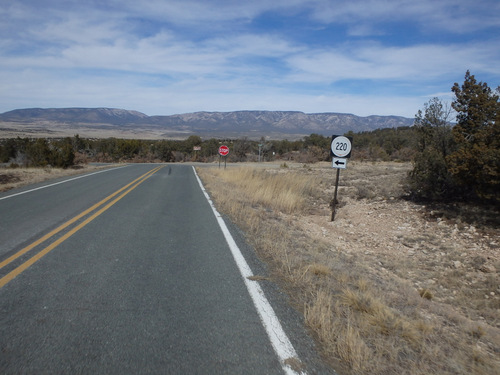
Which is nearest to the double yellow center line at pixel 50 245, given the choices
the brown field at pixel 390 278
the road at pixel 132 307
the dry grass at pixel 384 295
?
the road at pixel 132 307

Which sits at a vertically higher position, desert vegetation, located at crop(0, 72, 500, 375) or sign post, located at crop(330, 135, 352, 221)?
sign post, located at crop(330, 135, 352, 221)

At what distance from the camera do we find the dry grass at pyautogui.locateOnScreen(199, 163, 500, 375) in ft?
8.72

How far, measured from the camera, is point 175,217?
801cm

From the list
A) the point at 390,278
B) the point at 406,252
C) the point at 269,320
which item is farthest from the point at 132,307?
the point at 406,252

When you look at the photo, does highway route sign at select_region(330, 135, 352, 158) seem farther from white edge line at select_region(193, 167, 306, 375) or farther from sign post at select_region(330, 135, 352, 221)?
white edge line at select_region(193, 167, 306, 375)

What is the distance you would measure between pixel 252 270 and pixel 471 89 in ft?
32.1

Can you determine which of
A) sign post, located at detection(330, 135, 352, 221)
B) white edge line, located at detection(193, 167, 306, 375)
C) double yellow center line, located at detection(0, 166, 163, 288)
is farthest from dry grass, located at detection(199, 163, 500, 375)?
double yellow center line, located at detection(0, 166, 163, 288)

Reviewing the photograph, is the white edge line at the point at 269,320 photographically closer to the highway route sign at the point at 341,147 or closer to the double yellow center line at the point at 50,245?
the double yellow center line at the point at 50,245

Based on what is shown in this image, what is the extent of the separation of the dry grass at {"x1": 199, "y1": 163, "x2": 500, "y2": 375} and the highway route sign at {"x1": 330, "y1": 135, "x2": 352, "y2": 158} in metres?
2.13

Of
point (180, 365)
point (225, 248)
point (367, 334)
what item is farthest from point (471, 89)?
point (180, 365)

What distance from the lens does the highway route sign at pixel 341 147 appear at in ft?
29.2

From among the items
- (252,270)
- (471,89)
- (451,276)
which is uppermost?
(471,89)

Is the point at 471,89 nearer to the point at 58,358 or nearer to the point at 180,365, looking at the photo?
the point at 180,365

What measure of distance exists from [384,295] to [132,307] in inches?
118
